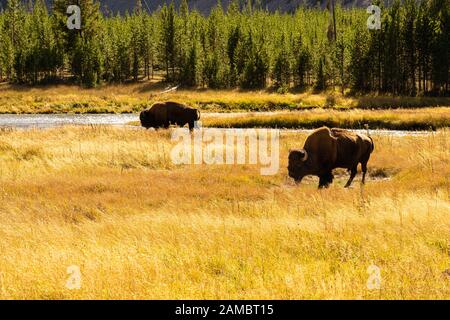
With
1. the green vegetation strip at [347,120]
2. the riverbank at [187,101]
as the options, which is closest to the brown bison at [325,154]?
the green vegetation strip at [347,120]

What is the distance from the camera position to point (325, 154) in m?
15.8

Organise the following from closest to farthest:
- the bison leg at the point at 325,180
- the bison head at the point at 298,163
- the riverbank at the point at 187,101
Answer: the bison head at the point at 298,163 < the bison leg at the point at 325,180 < the riverbank at the point at 187,101

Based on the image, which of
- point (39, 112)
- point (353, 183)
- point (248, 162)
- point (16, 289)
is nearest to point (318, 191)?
point (353, 183)

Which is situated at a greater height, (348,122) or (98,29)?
(98,29)

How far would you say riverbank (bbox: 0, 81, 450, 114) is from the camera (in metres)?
55.2

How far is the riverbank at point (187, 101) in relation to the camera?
181 feet

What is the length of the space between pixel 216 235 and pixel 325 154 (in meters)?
7.55

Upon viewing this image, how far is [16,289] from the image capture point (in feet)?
21.5

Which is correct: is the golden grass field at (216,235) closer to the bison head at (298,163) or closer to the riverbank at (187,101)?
the bison head at (298,163)

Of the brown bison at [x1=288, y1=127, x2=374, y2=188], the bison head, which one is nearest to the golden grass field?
the bison head

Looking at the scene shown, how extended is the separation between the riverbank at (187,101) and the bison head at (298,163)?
3737cm
